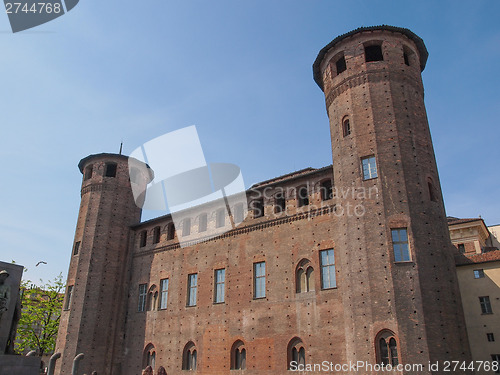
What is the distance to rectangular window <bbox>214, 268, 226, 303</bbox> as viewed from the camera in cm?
2164

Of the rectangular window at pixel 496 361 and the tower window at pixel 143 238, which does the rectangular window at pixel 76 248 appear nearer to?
the tower window at pixel 143 238

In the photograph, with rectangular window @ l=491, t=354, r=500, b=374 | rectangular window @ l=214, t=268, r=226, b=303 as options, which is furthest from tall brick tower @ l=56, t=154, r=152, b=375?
rectangular window @ l=491, t=354, r=500, b=374

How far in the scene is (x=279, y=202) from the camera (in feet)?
69.7

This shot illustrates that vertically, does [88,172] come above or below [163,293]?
above

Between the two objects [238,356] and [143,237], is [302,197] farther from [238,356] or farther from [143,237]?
[143,237]

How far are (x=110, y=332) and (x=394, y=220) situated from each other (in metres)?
18.1

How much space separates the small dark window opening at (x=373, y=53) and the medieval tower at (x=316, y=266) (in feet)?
0.16

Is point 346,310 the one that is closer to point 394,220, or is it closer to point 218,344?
point 394,220

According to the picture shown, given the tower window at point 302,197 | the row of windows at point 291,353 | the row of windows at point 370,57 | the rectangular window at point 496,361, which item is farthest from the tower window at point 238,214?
the rectangular window at point 496,361

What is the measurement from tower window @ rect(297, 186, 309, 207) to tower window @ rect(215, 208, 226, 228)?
15.9 ft

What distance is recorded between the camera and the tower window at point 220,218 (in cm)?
2334

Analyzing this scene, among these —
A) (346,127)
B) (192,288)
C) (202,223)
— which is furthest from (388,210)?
(192,288)

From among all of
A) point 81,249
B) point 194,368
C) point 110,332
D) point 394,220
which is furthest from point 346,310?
point 81,249

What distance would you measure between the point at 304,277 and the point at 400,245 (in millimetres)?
4925
